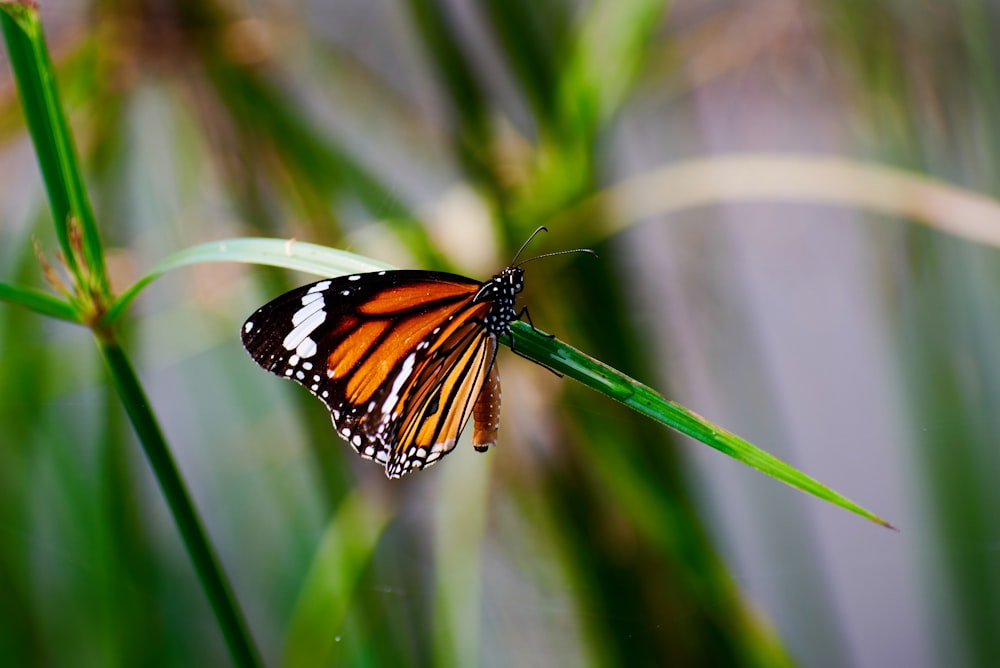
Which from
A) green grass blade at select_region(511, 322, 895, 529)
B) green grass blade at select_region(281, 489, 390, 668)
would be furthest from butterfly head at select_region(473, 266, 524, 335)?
green grass blade at select_region(281, 489, 390, 668)

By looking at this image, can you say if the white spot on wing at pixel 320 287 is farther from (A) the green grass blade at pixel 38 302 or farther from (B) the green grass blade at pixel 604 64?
(B) the green grass blade at pixel 604 64

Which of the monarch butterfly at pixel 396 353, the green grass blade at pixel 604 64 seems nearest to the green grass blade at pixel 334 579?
the monarch butterfly at pixel 396 353

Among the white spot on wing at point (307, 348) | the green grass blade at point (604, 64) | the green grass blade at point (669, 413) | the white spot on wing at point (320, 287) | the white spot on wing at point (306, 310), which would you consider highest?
the green grass blade at point (604, 64)

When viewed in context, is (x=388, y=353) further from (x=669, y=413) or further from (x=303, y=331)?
(x=669, y=413)

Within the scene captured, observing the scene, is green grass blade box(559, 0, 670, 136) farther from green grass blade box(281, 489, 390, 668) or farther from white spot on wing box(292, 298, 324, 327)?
→ green grass blade box(281, 489, 390, 668)

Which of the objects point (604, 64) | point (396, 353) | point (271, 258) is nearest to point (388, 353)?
point (396, 353)
